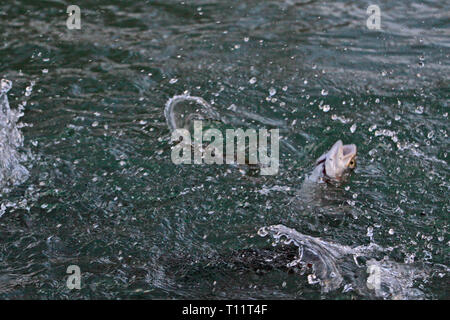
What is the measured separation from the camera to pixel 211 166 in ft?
13.0

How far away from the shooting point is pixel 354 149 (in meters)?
3.73

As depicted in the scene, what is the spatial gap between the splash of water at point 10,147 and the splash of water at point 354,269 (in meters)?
1.61

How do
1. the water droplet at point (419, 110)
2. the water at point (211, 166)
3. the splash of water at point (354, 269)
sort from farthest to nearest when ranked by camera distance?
the water droplet at point (419, 110)
the water at point (211, 166)
the splash of water at point (354, 269)

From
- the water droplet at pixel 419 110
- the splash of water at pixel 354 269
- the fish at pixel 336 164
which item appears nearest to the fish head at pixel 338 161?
the fish at pixel 336 164

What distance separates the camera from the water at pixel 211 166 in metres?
3.21

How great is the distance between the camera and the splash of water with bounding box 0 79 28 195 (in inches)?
152

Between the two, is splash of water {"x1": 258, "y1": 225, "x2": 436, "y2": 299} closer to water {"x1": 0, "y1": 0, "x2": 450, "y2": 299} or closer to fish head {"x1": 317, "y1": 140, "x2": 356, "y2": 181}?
Answer: water {"x1": 0, "y1": 0, "x2": 450, "y2": 299}

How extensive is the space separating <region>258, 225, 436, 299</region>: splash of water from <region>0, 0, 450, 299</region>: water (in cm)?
1

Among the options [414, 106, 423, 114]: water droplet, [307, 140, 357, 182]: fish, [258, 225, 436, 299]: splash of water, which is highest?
[414, 106, 423, 114]: water droplet

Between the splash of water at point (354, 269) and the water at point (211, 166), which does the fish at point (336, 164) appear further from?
the splash of water at point (354, 269)

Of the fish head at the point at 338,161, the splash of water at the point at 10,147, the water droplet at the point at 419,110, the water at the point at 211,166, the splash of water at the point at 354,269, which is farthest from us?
the water droplet at the point at 419,110

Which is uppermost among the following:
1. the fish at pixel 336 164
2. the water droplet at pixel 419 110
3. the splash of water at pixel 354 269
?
the water droplet at pixel 419 110

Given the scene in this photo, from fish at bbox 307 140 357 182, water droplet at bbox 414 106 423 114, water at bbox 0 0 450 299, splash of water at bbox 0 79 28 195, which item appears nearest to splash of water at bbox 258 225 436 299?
water at bbox 0 0 450 299
